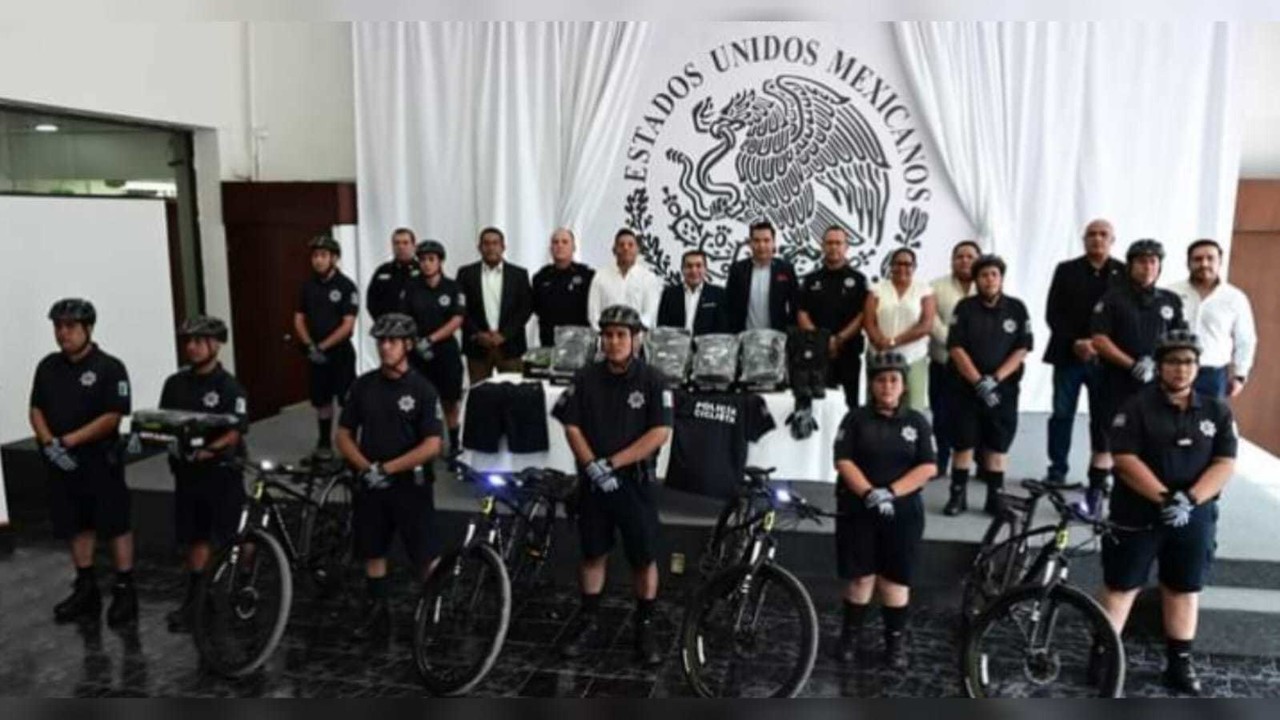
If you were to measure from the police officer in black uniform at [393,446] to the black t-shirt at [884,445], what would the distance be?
175 cm

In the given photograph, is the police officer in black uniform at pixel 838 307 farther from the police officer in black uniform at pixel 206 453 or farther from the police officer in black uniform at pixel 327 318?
the police officer in black uniform at pixel 206 453

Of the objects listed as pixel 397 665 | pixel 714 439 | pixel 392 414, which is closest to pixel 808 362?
pixel 714 439

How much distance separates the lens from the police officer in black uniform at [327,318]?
19.4 feet

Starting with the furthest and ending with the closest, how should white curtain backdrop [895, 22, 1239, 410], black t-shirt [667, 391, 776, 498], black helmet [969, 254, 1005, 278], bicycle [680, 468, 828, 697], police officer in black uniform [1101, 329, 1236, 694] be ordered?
1. white curtain backdrop [895, 22, 1239, 410]
2. black t-shirt [667, 391, 776, 498]
3. black helmet [969, 254, 1005, 278]
4. bicycle [680, 468, 828, 697]
5. police officer in black uniform [1101, 329, 1236, 694]

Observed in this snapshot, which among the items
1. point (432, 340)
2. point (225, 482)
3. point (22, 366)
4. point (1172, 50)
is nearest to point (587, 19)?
point (225, 482)

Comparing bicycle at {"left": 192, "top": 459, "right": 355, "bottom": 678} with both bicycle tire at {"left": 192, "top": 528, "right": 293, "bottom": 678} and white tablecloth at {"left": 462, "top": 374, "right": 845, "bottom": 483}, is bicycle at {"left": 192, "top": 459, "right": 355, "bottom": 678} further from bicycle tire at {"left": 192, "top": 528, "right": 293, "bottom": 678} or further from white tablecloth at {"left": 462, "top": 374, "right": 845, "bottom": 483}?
white tablecloth at {"left": 462, "top": 374, "right": 845, "bottom": 483}

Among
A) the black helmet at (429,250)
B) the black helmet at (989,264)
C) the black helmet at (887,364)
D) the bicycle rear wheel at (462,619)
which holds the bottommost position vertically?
the bicycle rear wheel at (462,619)

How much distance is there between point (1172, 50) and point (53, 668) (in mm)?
7797

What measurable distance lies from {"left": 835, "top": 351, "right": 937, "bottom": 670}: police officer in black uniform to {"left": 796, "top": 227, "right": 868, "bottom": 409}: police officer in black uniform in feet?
4.86

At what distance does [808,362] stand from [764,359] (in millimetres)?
260

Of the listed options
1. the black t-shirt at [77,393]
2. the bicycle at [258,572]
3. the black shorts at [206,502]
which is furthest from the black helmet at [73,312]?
the bicycle at [258,572]

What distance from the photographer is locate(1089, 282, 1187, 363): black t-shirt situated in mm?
4648

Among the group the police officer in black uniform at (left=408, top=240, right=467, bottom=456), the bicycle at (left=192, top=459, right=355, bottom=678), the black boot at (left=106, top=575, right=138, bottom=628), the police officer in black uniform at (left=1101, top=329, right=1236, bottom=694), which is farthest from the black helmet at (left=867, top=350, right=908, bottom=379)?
the black boot at (left=106, top=575, right=138, bottom=628)

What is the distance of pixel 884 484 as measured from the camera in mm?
4008
